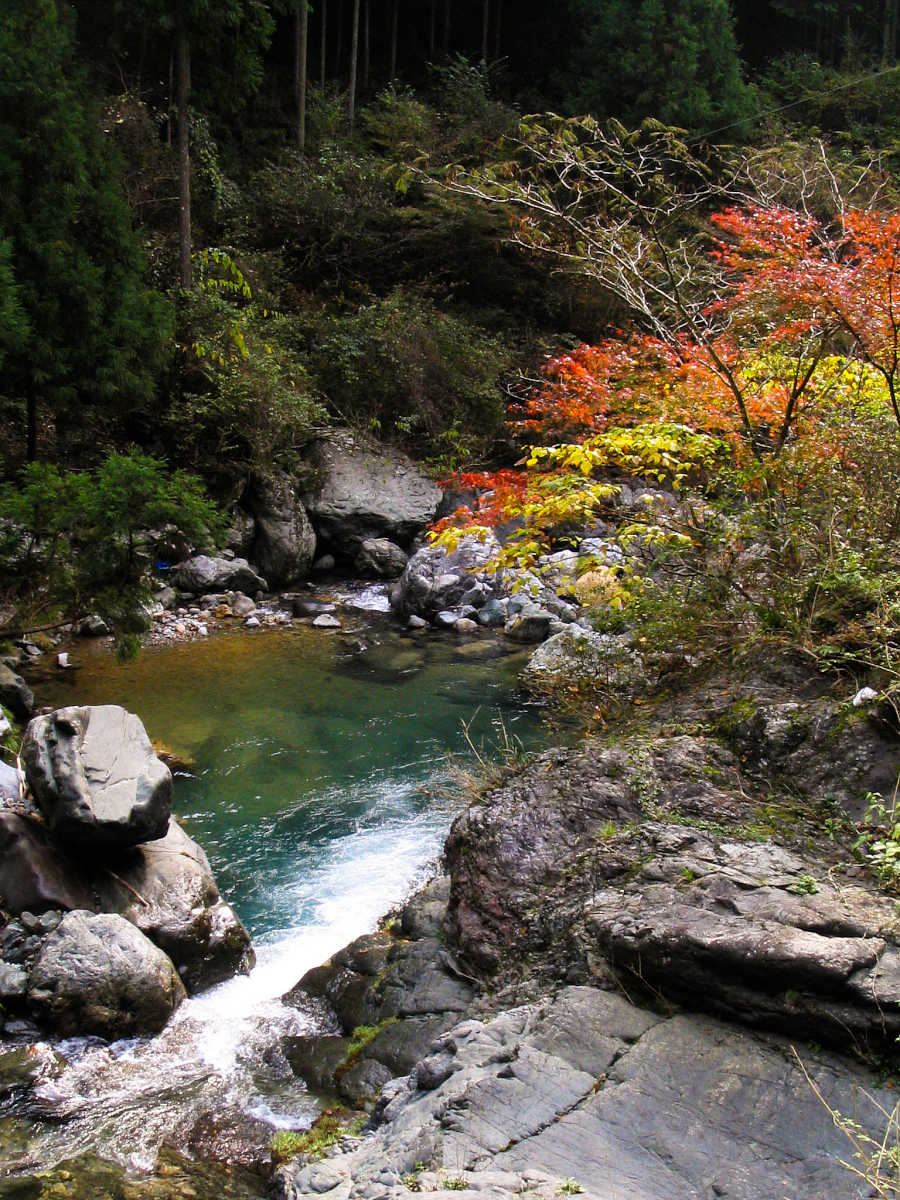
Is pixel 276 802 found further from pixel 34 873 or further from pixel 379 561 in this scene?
pixel 379 561

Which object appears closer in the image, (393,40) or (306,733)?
(306,733)

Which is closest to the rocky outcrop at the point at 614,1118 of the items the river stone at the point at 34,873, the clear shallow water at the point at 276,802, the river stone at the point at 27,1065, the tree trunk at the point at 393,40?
the clear shallow water at the point at 276,802

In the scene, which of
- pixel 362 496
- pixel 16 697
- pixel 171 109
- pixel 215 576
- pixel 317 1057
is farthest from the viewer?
pixel 171 109

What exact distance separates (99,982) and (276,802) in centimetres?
285

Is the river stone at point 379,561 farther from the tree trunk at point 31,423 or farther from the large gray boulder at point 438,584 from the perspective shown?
the tree trunk at point 31,423

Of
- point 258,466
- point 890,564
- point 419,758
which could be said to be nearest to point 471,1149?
point 890,564

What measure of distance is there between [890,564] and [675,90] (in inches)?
753

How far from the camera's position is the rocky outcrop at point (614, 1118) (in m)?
2.64

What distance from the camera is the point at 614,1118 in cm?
291

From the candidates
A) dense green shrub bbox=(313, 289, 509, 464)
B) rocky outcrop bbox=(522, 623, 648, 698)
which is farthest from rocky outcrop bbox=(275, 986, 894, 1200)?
dense green shrub bbox=(313, 289, 509, 464)

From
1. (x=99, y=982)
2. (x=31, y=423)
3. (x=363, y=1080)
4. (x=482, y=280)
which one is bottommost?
(x=363, y=1080)

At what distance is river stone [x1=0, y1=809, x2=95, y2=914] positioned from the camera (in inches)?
210

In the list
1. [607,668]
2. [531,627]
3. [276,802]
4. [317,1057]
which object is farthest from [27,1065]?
[531,627]

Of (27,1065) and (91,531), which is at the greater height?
(91,531)
